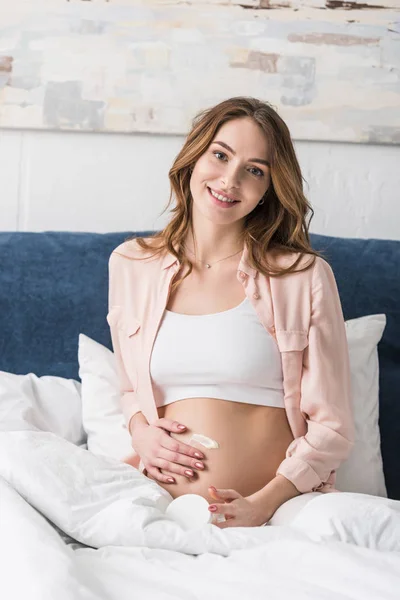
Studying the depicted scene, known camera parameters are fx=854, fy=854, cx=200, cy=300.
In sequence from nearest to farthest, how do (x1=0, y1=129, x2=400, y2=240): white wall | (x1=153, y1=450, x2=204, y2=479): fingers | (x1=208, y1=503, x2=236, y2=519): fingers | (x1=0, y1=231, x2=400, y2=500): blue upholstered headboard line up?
1. (x1=208, y1=503, x2=236, y2=519): fingers
2. (x1=153, y1=450, x2=204, y2=479): fingers
3. (x1=0, y1=231, x2=400, y2=500): blue upholstered headboard
4. (x1=0, y1=129, x2=400, y2=240): white wall

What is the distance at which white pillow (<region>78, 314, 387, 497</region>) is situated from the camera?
203cm

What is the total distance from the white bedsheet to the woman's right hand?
0.38ft

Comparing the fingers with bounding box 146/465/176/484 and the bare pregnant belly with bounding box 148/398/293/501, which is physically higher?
the bare pregnant belly with bounding box 148/398/293/501

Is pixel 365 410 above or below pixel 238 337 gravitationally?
below

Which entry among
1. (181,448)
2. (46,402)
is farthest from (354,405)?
(46,402)

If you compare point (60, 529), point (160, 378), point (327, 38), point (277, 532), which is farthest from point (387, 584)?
point (327, 38)

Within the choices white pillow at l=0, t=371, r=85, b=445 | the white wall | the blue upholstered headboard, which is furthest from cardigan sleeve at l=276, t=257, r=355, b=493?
the white wall

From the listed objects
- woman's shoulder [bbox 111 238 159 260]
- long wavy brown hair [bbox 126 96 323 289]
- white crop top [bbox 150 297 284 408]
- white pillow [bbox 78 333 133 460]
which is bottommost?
white pillow [bbox 78 333 133 460]

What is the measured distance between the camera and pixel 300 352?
1.88 meters

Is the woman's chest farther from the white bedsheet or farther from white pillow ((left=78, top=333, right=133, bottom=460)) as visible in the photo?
the white bedsheet

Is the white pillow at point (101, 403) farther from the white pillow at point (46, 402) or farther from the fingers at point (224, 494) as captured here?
the fingers at point (224, 494)

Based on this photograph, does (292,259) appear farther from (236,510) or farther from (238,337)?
(236,510)

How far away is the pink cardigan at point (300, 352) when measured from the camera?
5.99ft

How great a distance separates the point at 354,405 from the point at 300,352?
0.29m
